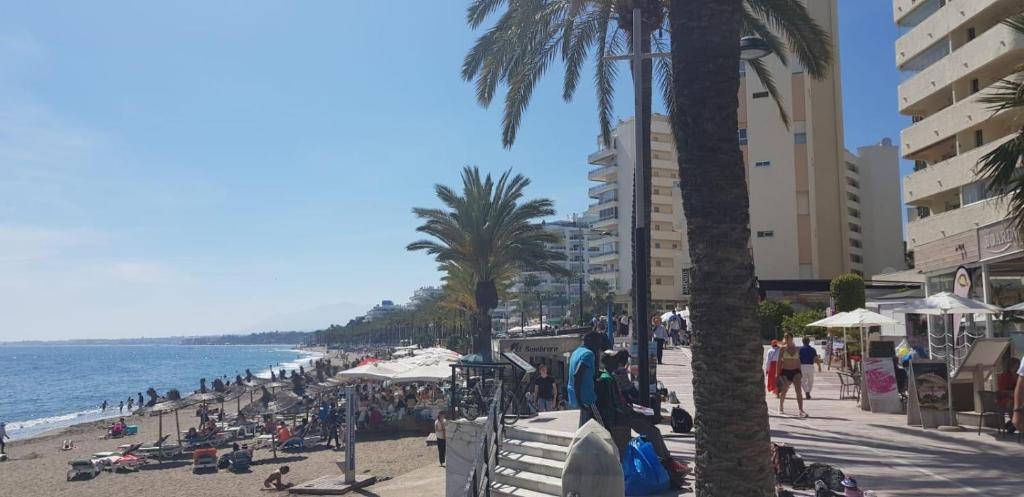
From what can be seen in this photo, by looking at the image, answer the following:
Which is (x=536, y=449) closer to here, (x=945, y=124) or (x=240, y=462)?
(x=240, y=462)

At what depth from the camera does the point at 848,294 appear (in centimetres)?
2942

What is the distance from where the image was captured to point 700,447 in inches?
213

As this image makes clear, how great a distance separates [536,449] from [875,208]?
63960 mm

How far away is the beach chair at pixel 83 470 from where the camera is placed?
78.2 feet

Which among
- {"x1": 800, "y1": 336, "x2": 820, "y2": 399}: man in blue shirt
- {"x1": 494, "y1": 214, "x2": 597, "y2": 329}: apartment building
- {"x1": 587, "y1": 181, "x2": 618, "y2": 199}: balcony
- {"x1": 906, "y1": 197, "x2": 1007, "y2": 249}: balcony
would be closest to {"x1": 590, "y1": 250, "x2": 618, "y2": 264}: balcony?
{"x1": 587, "y1": 181, "x2": 618, "y2": 199}: balcony

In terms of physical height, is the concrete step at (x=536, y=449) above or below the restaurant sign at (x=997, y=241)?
below

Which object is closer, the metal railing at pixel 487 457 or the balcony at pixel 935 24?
the metal railing at pixel 487 457

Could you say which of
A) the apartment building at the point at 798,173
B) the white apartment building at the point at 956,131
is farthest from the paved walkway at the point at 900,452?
the apartment building at the point at 798,173

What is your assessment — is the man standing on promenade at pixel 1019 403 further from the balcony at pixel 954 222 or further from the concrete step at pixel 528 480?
the balcony at pixel 954 222

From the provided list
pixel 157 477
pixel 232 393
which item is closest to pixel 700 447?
pixel 157 477

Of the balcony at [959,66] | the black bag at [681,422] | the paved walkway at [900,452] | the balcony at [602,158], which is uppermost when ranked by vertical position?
the balcony at [602,158]

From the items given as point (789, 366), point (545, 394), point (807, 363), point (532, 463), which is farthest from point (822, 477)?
point (807, 363)

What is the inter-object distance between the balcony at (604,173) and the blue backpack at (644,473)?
69.3 m

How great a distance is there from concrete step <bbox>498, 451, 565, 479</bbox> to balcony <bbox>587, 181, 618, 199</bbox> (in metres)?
68.2
